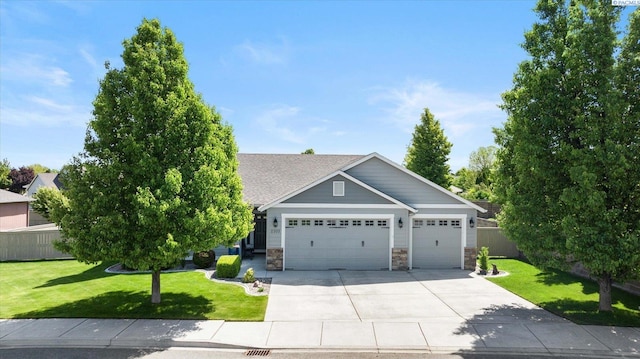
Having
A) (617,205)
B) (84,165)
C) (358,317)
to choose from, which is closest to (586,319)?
(617,205)

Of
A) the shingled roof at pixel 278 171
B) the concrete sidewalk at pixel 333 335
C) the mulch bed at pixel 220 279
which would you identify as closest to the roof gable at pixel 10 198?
the mulch bed at pixel 220 279

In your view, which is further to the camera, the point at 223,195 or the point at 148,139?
the point at 223,195

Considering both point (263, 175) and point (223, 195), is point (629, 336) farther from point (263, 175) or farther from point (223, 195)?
point (263, 175)

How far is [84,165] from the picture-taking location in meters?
10.3

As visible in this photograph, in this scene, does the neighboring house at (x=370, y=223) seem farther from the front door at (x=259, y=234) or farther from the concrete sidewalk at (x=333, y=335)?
the concrete sidewalk at (x=333, y=335)

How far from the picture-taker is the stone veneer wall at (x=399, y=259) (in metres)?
17.3

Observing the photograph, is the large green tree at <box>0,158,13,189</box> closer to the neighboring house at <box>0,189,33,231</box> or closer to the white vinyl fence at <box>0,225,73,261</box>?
the neighboring house at <box>0,189,33,231</box>

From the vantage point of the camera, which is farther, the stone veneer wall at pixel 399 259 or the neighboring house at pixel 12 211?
the neighboring house at pixel 12 211

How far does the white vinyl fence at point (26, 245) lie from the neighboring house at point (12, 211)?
9732mm

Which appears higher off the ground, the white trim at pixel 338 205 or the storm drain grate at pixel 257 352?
the white trim at pixel 338 205

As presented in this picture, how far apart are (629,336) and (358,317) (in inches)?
273

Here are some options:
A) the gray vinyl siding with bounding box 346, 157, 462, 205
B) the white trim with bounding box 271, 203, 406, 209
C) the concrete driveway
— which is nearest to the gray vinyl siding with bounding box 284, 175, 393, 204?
the white trim with bounding box 271, 203, 406, 209

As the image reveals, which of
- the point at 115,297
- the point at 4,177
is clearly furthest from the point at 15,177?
the point at 115,297

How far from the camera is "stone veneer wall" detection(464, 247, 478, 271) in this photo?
17547 mm
